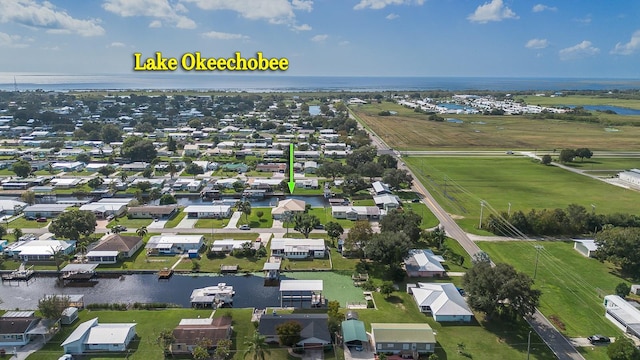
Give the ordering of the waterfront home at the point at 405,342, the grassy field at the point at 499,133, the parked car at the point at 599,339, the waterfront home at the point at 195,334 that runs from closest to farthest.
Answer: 1. the waterfront home at the point at 195,334
2. the waterfront home at the point at 405,342
3. the parked car at the point at 599,339
4. the grassy field at the point at 499,133

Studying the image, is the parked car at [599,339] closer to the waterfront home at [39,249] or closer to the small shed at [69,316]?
the small shed at [69,316]

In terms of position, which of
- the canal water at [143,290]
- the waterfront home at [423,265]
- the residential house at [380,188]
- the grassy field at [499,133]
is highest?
the grassy field at [499,133]

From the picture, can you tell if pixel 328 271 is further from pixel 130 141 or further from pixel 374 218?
pixel 130 141

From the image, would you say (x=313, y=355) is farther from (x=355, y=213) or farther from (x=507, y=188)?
(x=507, y=188)

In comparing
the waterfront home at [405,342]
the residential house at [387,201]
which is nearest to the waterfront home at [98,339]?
the waterfront home at [405,342]

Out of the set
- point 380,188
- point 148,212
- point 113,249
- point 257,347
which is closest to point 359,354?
point 257,347
